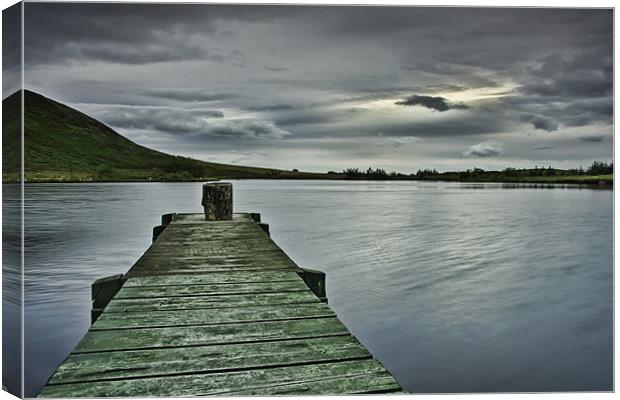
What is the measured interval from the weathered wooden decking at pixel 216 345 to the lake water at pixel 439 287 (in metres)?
1.46

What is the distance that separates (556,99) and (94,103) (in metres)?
5.76

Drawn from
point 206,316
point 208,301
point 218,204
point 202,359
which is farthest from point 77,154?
point 202,359

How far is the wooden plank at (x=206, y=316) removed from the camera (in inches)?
99.8

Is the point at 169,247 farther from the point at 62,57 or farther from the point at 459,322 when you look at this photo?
the point at 459,322

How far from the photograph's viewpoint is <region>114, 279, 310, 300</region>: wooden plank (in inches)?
124

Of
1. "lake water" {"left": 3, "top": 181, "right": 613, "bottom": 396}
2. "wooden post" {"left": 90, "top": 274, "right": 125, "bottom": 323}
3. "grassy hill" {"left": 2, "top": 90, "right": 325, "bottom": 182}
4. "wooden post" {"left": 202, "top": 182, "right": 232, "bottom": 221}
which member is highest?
"grassy hill" {"left": 2, "top": 90, "right": 325, "bottom": 182}

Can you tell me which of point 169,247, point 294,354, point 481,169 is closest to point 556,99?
point 481,169

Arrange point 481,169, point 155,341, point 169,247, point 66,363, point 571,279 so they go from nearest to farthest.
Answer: point 66,363, point 155,341, point 169,247, point 481,169, point 571,279

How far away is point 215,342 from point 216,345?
33 mm

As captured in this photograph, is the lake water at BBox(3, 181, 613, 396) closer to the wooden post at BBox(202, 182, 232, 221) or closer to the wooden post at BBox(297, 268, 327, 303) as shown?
the wooden post at BBox(297, 268, 327, 303)

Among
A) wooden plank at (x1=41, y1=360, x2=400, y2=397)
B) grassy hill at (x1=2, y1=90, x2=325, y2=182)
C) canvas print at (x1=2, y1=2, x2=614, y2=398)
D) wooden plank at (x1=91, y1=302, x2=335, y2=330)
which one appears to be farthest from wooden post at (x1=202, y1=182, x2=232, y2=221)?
wooden plank at (x1=41, y1=360, x2=400, y2=397)

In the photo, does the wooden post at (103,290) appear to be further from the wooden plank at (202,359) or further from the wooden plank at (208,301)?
the wooden plank at (202,359)

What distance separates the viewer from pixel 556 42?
5.16 m

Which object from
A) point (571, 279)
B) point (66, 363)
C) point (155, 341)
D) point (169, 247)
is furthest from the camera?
point (571, 279)
